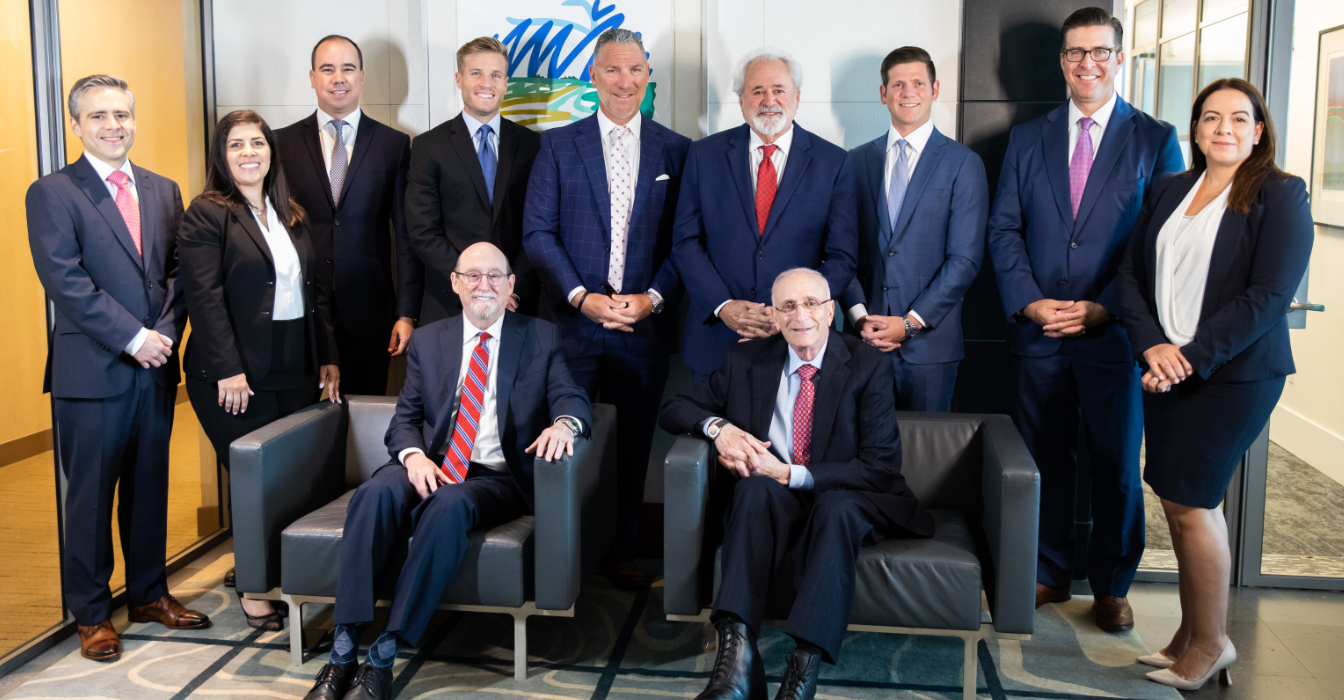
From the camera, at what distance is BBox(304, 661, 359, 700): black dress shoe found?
8.93 feet

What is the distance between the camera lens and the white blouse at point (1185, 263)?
2959 millimetres

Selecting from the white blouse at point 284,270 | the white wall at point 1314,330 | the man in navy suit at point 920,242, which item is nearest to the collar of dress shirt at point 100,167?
the white blouse at point 284,270

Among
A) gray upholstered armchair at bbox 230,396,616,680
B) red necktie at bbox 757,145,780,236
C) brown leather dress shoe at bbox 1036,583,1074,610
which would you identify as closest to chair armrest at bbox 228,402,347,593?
gray upholstered armchair at bbox 230,396,616,680

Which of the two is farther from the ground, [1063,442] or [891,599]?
[1063,442]

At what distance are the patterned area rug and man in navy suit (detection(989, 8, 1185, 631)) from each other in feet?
1.37

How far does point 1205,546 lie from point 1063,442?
2.23 feet

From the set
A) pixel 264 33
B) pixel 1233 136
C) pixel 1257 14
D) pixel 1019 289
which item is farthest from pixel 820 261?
pixel 264 33

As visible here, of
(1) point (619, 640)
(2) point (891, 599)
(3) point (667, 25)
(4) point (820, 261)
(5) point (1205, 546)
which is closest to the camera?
(2) point (891, 599)

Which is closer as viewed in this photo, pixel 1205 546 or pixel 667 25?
pixel 1205 546

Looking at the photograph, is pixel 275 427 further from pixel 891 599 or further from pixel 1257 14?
pixel 1257 14

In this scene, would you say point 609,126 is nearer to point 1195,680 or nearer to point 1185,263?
point 1185,263

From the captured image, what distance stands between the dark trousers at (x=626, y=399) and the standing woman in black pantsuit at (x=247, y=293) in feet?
3.19

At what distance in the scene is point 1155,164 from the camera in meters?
3.47

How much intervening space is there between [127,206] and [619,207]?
1.63 meters
